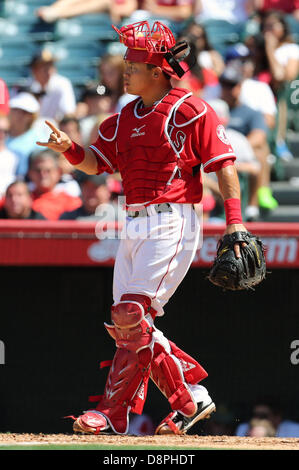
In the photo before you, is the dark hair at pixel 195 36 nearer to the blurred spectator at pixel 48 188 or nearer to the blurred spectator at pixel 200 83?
the blurred spectator at pixel 200 83

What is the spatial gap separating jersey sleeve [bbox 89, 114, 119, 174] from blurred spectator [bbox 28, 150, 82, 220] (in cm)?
178

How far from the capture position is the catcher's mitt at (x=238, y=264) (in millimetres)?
4254

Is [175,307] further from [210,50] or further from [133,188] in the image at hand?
[210,50]

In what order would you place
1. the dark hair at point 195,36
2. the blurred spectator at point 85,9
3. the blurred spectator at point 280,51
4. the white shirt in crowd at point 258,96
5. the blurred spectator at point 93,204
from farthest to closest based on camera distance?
the blurred spectator at point 85,9, the dark hair at point 195,36, the blurred spectator at point 280,51, the white shirt in crowd at point 258,96, the blurred spectator at point 93,204

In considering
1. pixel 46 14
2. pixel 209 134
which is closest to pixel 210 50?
pixel 46 14

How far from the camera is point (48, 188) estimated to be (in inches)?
269

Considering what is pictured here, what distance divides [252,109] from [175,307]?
2384mm

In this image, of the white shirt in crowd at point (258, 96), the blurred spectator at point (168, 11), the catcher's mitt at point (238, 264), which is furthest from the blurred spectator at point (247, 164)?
the catcher's mitt at point (238, 264)

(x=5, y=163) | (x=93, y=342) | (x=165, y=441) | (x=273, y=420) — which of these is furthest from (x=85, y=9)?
(x=165, y=441)

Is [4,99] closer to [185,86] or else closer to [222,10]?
[185,86]

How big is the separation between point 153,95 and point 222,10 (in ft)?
17.5

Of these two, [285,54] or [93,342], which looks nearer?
[93,342]

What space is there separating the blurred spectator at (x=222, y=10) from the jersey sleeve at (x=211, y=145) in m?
5.29

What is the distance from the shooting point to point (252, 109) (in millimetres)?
7723
